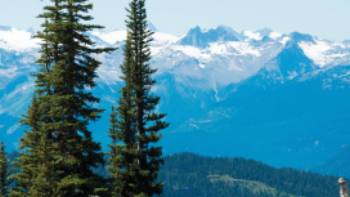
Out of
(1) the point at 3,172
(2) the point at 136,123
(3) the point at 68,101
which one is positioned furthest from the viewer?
(1) the point at 3,172

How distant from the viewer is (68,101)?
148 feet

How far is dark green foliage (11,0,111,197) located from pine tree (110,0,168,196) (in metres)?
4.88

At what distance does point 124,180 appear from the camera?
5206 centimetres

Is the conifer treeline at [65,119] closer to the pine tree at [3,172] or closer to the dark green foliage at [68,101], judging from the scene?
the dark green foliage at [68,101]

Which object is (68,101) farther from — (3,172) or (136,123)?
(3,172)

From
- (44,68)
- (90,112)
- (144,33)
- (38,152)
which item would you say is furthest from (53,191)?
(144,33)

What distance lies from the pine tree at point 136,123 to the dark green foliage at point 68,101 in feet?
16.0

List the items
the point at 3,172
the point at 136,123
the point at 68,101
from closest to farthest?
the point at 68,101 < the point at 136,123 < the point at 3,172

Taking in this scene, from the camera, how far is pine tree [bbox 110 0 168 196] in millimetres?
51938

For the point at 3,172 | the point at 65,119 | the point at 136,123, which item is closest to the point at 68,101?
the point at 65,119

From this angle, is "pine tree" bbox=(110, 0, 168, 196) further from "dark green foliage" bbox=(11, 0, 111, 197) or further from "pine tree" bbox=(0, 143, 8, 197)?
"pine tree" bbox=(0, 143, 8, 197)

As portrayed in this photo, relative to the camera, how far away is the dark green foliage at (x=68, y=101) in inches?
1767

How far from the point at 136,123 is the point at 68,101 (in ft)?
28.7

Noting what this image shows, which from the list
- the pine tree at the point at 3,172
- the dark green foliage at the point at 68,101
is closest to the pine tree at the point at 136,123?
the dark green foliage at the point at 68,101
